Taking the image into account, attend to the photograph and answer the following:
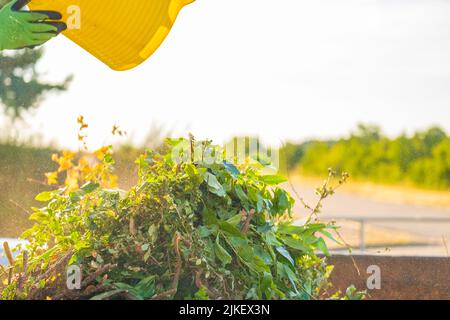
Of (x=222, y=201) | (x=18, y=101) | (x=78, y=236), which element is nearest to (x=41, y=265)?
(x=78, y=236)

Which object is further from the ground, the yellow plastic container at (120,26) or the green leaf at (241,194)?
the yellow plastic container at (120,26)

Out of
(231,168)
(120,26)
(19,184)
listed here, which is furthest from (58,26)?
(19,184)

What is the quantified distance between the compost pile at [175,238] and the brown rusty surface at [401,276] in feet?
2.16

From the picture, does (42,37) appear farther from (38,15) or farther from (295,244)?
(295,244)

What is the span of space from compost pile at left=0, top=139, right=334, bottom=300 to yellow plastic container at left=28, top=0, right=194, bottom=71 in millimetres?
835

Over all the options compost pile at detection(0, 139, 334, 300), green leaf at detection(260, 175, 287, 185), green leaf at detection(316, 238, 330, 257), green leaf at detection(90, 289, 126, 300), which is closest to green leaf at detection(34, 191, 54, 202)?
compost pile at detection(0, 139, 334, 300)

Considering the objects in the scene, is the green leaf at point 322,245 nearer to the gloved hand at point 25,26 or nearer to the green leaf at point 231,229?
the green leaf at point 231,229

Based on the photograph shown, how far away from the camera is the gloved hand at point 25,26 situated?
2092 mm

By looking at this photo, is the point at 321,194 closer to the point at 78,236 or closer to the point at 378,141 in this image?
the point at 78,236

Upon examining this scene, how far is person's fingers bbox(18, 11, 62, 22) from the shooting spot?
2.10 m

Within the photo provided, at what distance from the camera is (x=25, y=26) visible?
2100 millimetres

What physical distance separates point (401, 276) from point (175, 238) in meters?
1.14

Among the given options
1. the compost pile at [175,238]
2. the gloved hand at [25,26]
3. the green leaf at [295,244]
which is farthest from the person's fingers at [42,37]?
the green leaf at [295,244]

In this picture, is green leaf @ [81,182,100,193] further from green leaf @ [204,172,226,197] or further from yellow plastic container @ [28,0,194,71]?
yellow plastic container @ [28,0,194,71]
